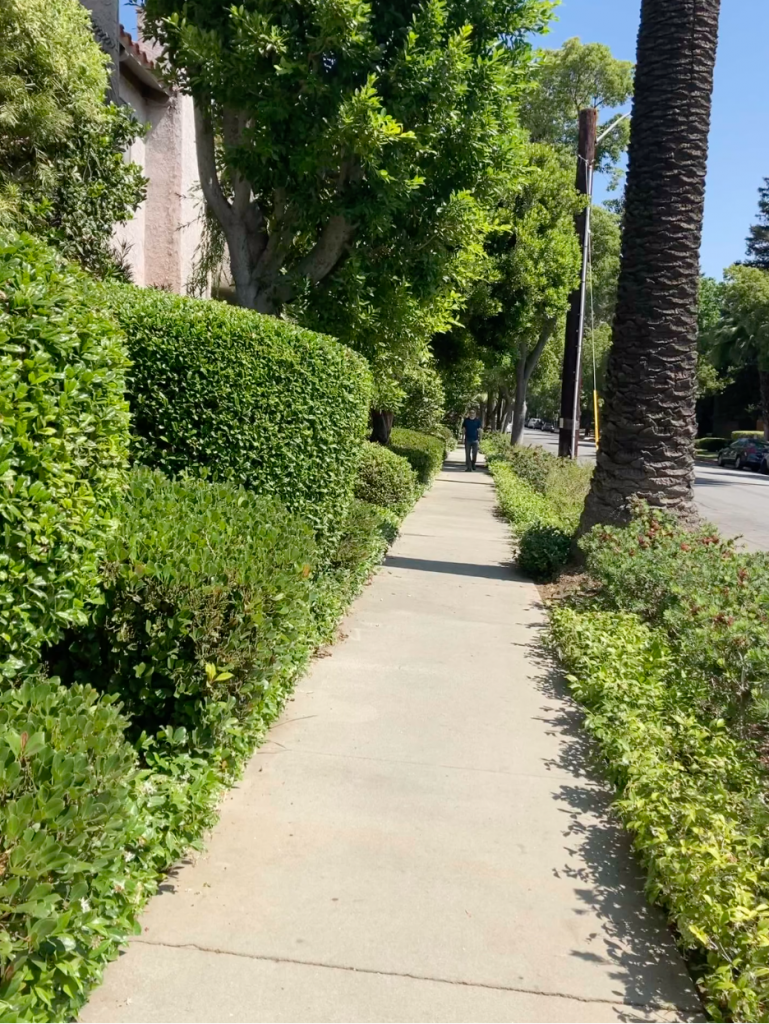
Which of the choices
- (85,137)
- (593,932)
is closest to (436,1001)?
(593,932)

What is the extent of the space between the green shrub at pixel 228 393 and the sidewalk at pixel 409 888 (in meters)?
1.56

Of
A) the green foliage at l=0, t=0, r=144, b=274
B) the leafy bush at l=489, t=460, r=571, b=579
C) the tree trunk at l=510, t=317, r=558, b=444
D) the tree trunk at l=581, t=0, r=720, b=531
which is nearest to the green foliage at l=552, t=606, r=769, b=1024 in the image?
the tree trunk at l=581, t=0, r=720, b=531

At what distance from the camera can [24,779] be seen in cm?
239

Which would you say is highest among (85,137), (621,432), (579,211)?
(579,211)

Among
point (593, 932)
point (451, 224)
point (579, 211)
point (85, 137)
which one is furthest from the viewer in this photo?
point (579, 211)

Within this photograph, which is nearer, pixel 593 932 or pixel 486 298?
pixel 593 932

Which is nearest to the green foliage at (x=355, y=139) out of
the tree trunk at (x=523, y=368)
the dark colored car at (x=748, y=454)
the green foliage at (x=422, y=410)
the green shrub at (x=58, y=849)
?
the green shrub at (x=58, y=849)

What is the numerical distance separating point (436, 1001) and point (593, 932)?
772 millimetres

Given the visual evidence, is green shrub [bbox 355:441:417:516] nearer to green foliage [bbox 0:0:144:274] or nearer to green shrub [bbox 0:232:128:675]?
green foliage [bbox 0:0:144:274]

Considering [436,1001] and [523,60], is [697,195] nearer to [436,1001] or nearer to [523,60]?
[523,60]

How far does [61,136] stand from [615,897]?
7653 mm

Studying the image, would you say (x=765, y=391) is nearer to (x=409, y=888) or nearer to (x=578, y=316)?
(x=578, y=316)

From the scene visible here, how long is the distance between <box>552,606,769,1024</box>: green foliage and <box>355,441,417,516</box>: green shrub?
7.49m

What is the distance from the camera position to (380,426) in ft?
62.3
